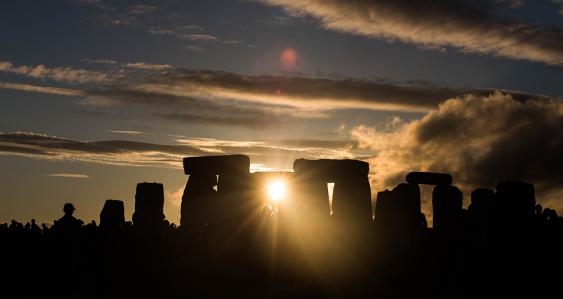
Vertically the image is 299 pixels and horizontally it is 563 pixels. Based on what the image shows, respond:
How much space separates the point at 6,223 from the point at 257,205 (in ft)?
32.5

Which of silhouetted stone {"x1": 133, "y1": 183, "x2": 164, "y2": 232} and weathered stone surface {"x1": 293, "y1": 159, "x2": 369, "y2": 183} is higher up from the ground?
weathered stone surface {"x1": 293, "y1": 159, "x2": 369, "y2": 183}

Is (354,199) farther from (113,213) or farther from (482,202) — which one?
(113,213)

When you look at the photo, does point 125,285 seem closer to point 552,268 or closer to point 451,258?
point 451,258

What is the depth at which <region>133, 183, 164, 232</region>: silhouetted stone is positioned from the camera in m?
34.4

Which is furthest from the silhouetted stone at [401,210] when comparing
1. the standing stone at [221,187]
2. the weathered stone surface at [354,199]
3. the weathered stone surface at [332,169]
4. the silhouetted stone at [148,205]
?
the silhouetted stone at [148,205]

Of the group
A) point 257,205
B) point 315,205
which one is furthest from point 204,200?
point 315,205

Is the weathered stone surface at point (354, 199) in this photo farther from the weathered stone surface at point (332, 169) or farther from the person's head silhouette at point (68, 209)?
the person's head silhouette at point (68, 209)

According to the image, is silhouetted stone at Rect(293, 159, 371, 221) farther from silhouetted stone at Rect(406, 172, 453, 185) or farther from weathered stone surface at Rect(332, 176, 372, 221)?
silhouetted stone at Rect(406, 172, 453, 185)

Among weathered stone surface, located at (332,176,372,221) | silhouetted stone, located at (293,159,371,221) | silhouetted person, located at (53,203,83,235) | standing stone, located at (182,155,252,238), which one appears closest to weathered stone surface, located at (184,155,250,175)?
standing stone, located at (182,155,252,238)

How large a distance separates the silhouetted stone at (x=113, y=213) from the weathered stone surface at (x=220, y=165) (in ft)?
10.8

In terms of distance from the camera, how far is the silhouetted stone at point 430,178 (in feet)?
113

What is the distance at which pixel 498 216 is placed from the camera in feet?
93.3

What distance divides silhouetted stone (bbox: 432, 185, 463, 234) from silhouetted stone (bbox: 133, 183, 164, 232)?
36.5ft

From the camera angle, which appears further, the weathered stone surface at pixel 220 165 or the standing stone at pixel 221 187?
the weathered stone surface at pixel 220 165
